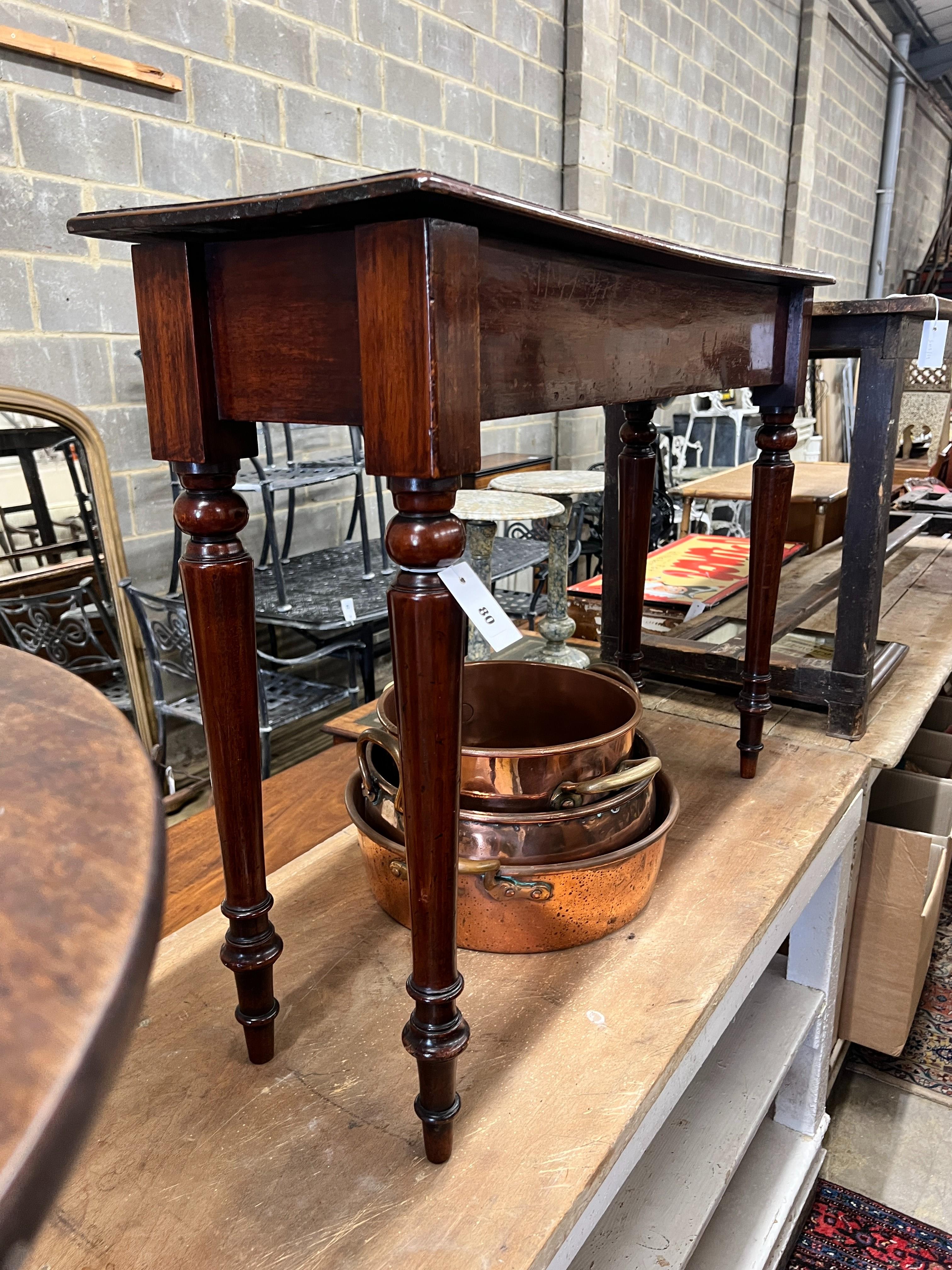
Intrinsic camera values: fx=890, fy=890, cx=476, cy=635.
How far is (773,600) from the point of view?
1.36 m

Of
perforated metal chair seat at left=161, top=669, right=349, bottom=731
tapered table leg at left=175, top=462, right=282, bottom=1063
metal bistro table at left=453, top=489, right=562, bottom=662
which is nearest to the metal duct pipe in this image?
metal bistro table at left=453, top=489, right=562, bottom=662

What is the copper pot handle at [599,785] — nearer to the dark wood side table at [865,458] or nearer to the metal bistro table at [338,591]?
the dark wood side table at [865,458]

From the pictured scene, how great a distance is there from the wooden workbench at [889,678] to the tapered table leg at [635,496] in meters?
0.26

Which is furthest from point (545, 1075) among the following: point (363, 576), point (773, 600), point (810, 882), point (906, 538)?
point (363, 576)

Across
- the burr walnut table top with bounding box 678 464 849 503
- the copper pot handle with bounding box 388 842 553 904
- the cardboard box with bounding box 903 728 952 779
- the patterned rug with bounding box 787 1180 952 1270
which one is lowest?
the patterned rug with bounding box 787 1180 952 1270

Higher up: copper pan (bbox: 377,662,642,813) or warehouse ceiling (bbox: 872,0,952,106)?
warehouse ceiling (bbox: 872,0,952,106)

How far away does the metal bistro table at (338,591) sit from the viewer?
8.40 feet

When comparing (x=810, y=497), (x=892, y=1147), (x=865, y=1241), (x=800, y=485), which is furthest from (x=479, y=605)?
(x=800, y=485)

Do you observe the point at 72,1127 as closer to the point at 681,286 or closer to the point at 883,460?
the point at 681,286

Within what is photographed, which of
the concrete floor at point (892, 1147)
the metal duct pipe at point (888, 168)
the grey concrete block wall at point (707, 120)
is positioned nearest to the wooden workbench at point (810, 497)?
the concrete floor at point (892, 1147)

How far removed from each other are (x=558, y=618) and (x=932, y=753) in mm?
868

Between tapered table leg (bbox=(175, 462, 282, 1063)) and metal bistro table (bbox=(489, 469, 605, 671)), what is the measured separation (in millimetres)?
962

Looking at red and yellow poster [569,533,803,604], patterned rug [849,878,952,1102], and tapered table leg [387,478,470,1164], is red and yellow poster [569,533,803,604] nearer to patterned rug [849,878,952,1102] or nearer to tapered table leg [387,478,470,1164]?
patterned rug [849,878,952,1102]

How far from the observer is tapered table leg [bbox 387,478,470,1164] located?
0.61m
